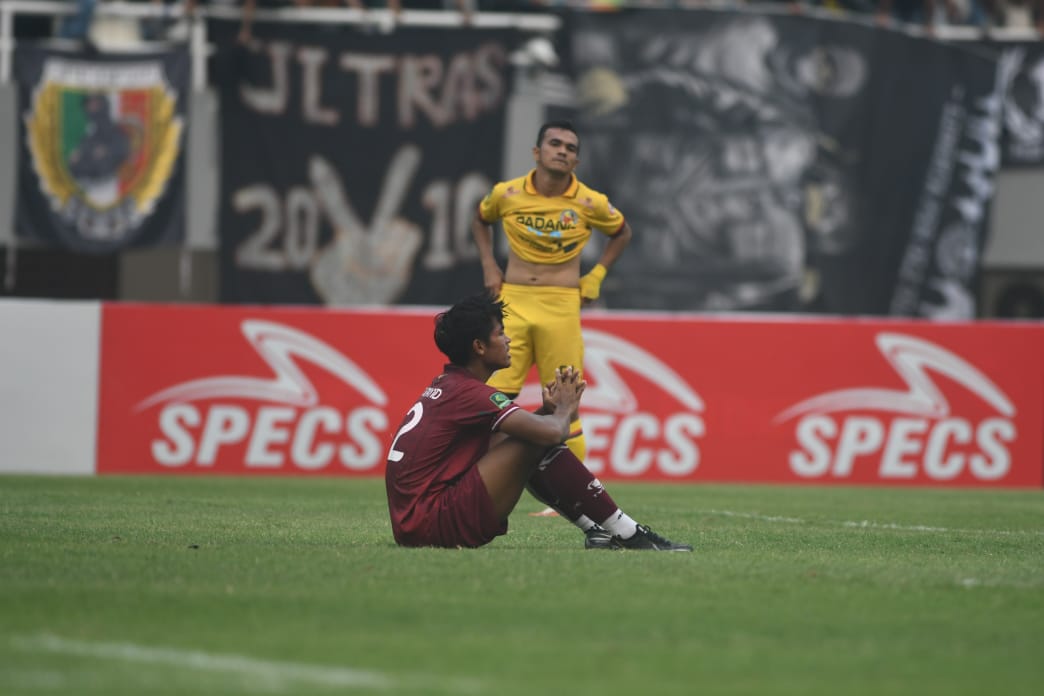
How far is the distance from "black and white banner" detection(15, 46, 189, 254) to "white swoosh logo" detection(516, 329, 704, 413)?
19.1 feet

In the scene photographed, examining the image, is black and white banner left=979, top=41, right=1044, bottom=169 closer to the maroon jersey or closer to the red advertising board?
the red advertising board

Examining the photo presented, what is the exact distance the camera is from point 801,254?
2116 cm

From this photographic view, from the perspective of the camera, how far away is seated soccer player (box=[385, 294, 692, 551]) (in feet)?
25.7

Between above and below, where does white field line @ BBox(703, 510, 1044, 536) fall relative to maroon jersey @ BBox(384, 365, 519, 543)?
below

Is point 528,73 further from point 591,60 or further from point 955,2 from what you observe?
point 955,2

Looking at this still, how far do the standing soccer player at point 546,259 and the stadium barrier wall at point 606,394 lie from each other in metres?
4.89

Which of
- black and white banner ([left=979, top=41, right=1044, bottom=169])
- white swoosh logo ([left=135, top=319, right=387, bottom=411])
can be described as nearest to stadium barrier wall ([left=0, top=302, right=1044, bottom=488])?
white swoosh logo ([left=135, top=319, right=387, bottom=411])

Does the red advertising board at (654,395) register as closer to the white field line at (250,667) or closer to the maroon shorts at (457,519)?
the maroon shorts at (457,519)

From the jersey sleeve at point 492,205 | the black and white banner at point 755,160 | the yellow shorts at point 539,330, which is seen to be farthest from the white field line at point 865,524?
the black and white banner at point 755,160

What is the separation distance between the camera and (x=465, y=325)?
8023mm

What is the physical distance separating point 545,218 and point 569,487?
11.9ft

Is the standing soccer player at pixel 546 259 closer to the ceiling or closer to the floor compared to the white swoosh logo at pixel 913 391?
closer to the ceiling

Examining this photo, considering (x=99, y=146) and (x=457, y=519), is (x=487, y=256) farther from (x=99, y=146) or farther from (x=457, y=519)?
(x=99, y=146)

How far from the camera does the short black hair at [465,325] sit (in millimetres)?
8016
